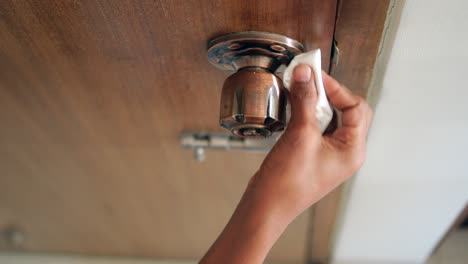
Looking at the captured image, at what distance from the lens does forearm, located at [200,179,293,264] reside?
0.36m

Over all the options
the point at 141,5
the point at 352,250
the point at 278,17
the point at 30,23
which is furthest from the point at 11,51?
the point at 352,250

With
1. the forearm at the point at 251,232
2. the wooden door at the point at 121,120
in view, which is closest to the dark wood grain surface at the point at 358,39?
the wooden door at the point at 121,120

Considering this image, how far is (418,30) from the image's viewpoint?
1.14ft

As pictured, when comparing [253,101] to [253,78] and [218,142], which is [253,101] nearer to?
[253,78]

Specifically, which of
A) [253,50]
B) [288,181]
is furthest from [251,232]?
[253,50]

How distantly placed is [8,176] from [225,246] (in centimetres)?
49

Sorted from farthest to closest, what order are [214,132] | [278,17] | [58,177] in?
[58,177] → [214,132] → [278,17]

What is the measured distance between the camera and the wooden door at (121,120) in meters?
0.35

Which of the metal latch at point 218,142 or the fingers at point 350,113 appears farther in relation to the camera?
the metal latch at point 218,142

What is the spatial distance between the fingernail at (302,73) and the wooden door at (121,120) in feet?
0.09

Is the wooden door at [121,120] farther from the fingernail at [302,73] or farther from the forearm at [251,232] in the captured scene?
the forearm at [251,232]

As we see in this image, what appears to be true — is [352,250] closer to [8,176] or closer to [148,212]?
[148,212]

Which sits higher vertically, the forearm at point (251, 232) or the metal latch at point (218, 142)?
the forearm at point (251, 232)

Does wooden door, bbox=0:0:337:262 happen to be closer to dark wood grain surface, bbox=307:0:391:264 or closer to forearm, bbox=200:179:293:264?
dark wood grain surface, bbox=307:0:391:264
